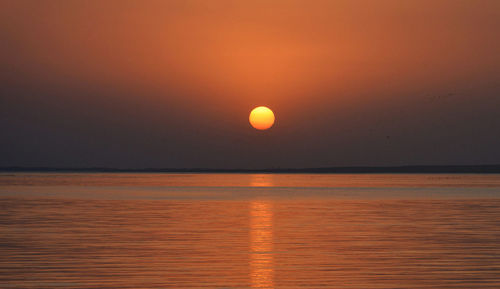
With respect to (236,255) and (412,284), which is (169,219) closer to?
(236,255)

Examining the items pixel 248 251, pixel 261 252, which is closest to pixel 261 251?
pixel 261 252

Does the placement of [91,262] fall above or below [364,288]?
above

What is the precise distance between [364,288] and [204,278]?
3646 mm

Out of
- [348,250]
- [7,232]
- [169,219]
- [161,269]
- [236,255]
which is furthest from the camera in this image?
[169,219]

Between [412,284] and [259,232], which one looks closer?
[412,284]

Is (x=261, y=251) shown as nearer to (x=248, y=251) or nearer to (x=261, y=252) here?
(x=261, y=252)

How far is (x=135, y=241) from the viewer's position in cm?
2869

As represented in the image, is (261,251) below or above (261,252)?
above

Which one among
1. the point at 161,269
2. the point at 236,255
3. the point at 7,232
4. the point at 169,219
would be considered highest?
the point at 169,219

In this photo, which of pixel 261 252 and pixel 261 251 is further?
pixel 261 251

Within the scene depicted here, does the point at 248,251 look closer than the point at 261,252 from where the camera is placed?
No

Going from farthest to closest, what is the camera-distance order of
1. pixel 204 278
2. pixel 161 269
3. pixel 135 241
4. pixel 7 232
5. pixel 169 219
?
pixel 169 219 < pixel 7 232 < pixel 135 241 < pixel 161 269 < pixel 204 278

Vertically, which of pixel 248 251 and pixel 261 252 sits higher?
pixel 248 251

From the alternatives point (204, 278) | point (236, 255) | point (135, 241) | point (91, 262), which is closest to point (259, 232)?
point (135, 241)
